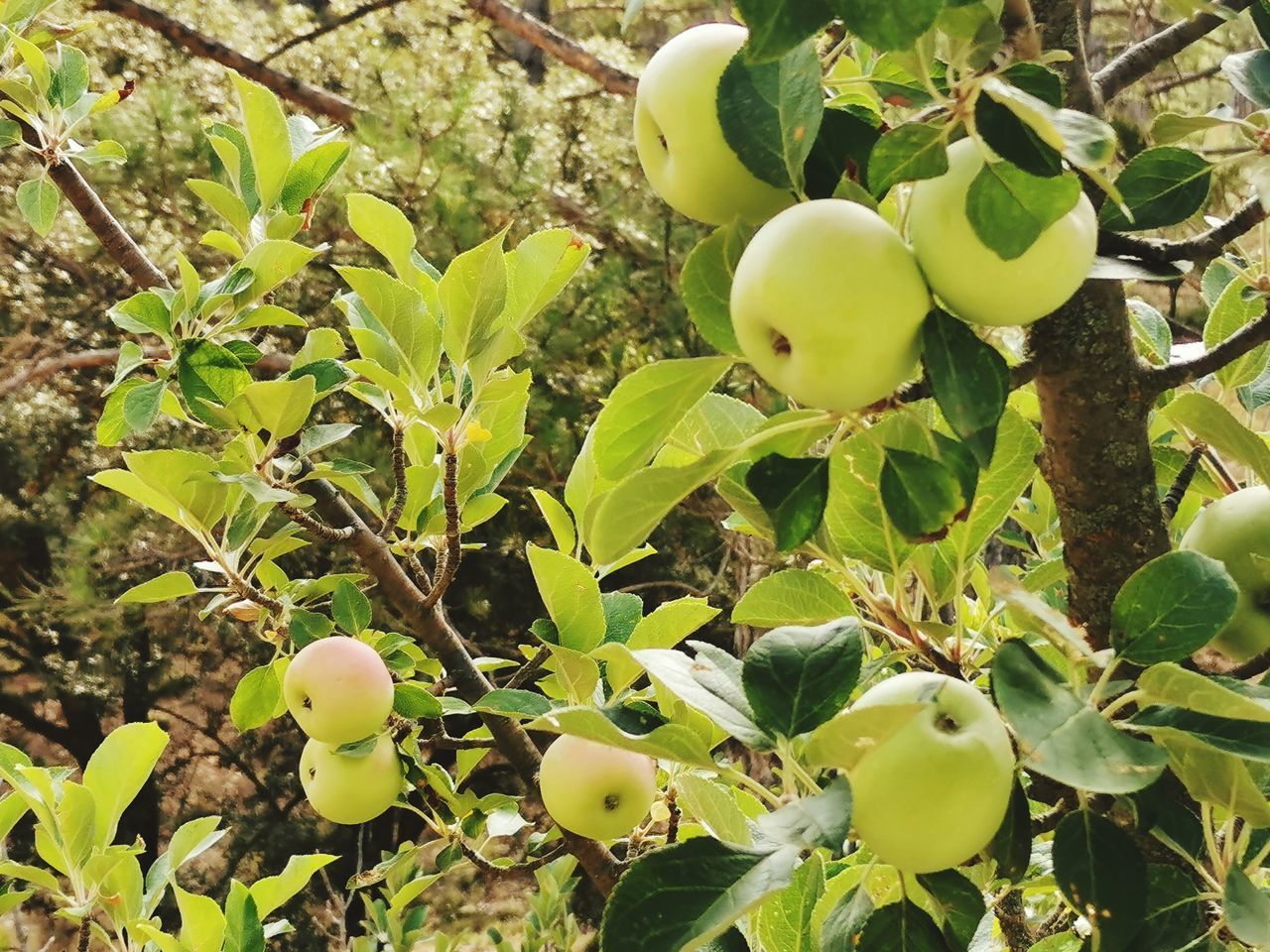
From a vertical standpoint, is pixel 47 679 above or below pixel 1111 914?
below

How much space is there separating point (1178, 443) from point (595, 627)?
362 mm

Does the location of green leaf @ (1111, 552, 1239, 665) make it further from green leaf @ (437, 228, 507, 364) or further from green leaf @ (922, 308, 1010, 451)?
green leaf @ (437, 228, 507, 364)

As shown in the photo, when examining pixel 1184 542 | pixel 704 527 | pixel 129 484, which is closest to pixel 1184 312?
pixel 704 527

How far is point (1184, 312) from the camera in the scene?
2.39 meters

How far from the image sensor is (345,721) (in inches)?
23.6

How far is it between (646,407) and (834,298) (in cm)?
8

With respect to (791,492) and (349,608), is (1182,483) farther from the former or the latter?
(349,608)

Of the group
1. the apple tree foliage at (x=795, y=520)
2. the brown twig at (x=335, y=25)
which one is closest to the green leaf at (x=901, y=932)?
the apple tree foliage at (x=795, y=520)

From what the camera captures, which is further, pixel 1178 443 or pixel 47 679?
pixel 47 679

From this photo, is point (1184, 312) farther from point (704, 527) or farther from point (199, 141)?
point (199, 141)

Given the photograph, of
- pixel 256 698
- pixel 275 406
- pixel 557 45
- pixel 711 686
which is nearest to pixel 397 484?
pixel 275 406

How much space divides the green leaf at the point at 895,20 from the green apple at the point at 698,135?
2.2 inches

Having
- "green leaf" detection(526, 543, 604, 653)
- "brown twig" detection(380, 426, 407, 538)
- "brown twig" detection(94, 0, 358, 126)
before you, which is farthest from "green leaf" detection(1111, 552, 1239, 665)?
"brown twig" detection(94, 0, 358, 126)

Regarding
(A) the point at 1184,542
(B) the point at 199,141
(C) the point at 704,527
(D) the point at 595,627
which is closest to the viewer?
(A) the point at 1184,542
